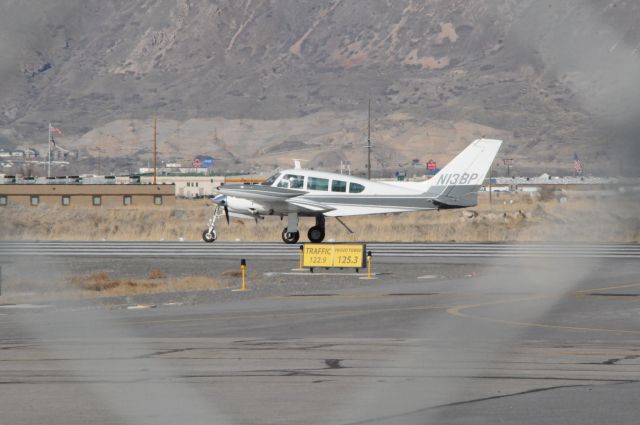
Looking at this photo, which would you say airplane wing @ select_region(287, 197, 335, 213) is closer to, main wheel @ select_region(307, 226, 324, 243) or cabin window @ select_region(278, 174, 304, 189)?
cabin window @ select_region(278, 174, 304, 189)

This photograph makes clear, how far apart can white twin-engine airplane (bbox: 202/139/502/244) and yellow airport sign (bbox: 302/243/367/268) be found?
17.9m

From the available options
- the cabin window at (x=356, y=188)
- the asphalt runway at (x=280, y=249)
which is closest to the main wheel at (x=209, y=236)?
the asphalt runway at (x=280, y=249)

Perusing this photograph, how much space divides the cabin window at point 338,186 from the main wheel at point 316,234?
222 cm

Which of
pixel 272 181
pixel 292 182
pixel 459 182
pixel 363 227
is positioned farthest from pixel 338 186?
pixel 363 227

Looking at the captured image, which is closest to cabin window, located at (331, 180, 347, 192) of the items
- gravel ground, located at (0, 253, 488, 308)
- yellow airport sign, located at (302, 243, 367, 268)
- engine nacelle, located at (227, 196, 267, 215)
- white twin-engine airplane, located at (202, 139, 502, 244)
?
white twin-engine airplane, located at (202, 139, 502, 244)

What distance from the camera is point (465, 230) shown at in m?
79.4

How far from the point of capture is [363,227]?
270 feet

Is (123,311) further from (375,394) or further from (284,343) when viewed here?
(375,394)

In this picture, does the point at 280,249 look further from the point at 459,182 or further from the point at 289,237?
the point at 459,182

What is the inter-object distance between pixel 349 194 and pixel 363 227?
1592 cm

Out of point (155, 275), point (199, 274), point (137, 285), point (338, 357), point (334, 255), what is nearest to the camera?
point (338, 357)

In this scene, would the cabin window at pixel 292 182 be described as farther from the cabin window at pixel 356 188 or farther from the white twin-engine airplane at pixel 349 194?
the cabin window at pixel 356 188

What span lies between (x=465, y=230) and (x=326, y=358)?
58.5 m

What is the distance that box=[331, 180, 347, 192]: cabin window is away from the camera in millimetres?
66875
